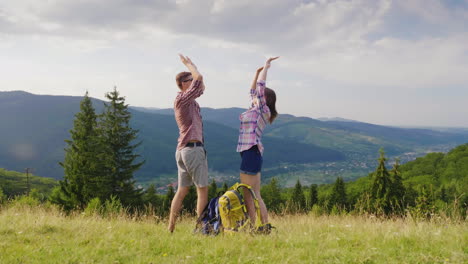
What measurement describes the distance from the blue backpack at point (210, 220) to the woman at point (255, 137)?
0.55 m

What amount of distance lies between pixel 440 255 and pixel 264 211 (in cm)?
251

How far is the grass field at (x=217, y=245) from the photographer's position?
4.13 metres

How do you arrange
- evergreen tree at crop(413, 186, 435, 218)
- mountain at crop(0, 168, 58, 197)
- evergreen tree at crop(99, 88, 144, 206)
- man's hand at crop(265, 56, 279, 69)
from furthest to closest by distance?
1. mountain at crop(0, 168, 58, 197)
2. evergreen tree at crop(99, 88, 144, 206)
3. evergreen tree at crop(413, 186, 435, 218)
4. man's hand at crop(265, 56, 279, 69)

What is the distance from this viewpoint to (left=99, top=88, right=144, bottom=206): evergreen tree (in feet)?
120

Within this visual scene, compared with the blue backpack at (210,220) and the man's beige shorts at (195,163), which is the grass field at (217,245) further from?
the man's beige shorts at (195,163)

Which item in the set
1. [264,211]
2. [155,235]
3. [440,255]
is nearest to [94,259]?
[155,235]

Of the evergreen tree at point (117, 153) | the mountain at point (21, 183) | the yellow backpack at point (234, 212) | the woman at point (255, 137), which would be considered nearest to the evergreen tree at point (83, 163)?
the evergreen tree at point (117, 153)

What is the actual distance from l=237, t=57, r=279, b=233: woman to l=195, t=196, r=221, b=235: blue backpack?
21.7 inches

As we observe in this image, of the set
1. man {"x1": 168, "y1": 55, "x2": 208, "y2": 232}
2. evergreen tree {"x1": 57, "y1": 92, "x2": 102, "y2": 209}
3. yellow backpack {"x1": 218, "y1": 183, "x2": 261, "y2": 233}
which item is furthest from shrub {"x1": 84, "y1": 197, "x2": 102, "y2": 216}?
evergreen tree {"x1": 57, "y1": 92, "x2": 102, "y2": 209}

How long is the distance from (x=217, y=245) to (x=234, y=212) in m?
0.95

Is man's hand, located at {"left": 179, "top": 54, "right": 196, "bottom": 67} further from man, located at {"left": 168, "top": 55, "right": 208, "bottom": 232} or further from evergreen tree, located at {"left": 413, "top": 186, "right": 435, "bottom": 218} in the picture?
evergreen tree, located at {"left": 413, "top": 186, "right": 435, "bottom": 218}

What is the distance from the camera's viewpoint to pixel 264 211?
556cm

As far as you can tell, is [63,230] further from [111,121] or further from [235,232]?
[111,121]

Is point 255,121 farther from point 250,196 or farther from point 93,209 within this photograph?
point 93,209
